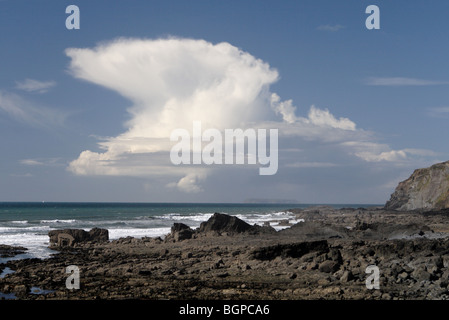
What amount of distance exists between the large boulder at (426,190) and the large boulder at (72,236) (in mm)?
70298

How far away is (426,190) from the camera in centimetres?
9675

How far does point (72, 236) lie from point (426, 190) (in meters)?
85.3

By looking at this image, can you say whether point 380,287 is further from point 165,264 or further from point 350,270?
point 165,264

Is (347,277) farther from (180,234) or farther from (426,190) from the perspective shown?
(426,190)

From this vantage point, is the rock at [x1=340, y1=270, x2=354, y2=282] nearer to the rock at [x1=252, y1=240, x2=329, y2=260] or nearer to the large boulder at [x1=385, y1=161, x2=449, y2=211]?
the rock at [x1=252, y1=240, x2=329, y2=260]

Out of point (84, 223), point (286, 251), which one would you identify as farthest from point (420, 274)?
point (84, 223)

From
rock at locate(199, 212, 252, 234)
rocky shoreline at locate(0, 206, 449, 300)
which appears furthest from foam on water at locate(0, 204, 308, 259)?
rock at locate(199, 212, 252, 234)

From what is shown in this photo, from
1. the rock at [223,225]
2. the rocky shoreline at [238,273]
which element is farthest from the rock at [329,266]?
the rock at [223,225]

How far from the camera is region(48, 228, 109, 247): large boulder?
33.9 meters

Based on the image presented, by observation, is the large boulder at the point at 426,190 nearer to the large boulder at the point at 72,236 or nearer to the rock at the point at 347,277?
the large boulder at the point at 72,236

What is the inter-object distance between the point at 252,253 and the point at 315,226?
17.4 metres

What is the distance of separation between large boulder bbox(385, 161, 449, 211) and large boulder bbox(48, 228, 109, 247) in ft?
231
